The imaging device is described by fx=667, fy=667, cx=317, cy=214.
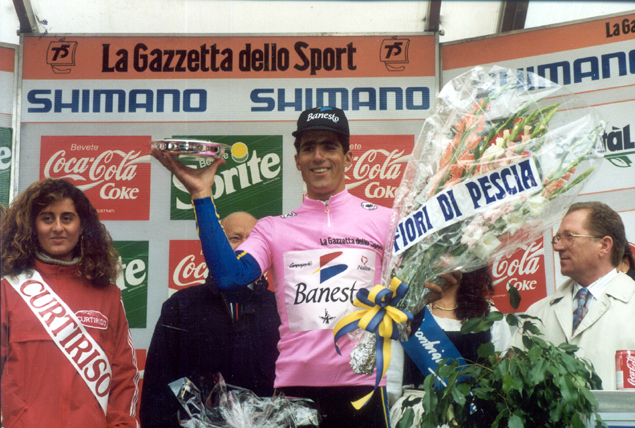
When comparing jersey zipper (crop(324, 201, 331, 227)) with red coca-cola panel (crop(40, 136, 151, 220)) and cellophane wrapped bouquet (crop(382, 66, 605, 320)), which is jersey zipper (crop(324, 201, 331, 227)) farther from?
red coca-cola panel (crop(40, 136, 151, 220))

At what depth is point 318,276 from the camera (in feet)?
6.35

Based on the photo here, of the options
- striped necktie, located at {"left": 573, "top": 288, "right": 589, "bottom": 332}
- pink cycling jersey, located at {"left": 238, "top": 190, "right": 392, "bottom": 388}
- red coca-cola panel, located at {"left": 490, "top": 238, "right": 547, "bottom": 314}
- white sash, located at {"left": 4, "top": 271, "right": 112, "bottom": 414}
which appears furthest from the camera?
red coca-cola panel, located at {"left": 490, "top": 238, "right": 547, "bottom": 314}

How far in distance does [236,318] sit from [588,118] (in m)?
1.43

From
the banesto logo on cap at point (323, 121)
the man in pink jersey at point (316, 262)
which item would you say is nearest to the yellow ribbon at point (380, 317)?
the man in pink jersey at point (316, 262)

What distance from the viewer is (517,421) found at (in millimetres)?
1596

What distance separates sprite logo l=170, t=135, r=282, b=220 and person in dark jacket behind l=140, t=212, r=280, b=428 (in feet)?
1.11

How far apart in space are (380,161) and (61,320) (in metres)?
1.34

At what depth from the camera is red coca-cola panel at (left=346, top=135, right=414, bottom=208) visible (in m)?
2.71

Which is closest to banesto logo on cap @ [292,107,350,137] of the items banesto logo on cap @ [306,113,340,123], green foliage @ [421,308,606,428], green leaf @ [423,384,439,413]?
banesto logo on cap @ [306,113,340,123]

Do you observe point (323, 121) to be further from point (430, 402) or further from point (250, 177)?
point (430, 402)

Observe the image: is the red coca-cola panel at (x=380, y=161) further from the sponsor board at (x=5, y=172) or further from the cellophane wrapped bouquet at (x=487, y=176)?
the sponsor board at (x=5, y=172)

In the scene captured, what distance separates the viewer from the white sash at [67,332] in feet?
7.02

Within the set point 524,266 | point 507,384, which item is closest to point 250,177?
point 524,266

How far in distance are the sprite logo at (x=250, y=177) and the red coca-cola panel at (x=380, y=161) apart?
12.2 inches
